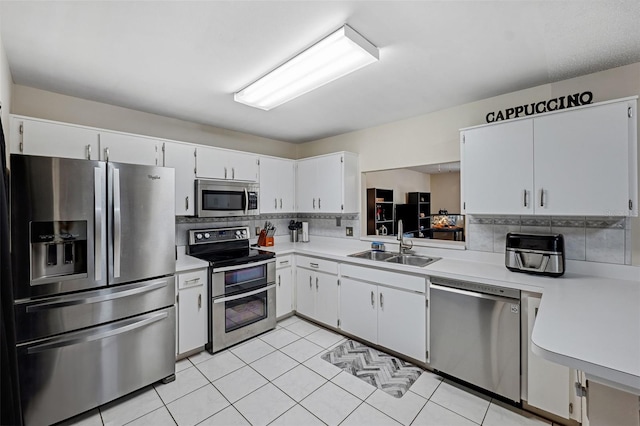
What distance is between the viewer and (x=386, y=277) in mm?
2674

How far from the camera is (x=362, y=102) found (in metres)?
2.73

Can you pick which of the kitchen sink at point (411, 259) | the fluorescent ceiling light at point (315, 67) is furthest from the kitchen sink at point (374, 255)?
the fluorescent ceiling light at point (315, 67)

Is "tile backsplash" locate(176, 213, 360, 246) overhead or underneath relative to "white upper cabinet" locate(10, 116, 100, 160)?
underneath

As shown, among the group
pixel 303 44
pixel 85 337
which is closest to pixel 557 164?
pixel 303 44

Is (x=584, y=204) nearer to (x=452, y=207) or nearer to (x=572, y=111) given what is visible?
(x=572, y=111)

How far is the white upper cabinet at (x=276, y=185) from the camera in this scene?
3725 millimetres

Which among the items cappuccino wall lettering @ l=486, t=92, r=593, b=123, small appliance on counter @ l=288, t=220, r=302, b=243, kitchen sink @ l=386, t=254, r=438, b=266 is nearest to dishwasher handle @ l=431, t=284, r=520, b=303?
kitchen sink @ l=386, t=254, r=438, b=266


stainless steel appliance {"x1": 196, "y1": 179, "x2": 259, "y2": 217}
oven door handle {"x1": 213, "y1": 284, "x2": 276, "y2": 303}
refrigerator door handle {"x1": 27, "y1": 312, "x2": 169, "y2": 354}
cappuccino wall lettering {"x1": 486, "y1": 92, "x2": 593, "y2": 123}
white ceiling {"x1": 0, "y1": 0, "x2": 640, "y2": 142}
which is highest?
white ceiling {"x1": 0, "y1": 0, "x2": 640, "y2": 142}

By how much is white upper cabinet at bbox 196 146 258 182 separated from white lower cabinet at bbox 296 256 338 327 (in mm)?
1279

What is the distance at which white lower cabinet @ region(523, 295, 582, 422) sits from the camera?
5.82 feet

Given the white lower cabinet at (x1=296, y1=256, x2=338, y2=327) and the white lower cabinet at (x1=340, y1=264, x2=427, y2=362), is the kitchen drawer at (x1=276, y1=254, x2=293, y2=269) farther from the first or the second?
the white lower cabinet at (x1=340, y1=264, x2=427, y2=362)

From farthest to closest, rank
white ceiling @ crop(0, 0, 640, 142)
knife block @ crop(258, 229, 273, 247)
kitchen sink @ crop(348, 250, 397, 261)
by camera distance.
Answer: knife block @ crop(258, 229, 273, 247) → kitchen sink @ crop(348, 250, 397, 261) → white ceiling @ crop(0, 0, 640, 142)

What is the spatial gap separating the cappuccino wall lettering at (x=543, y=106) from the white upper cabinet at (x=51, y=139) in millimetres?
3496

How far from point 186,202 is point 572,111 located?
11.2 feet
